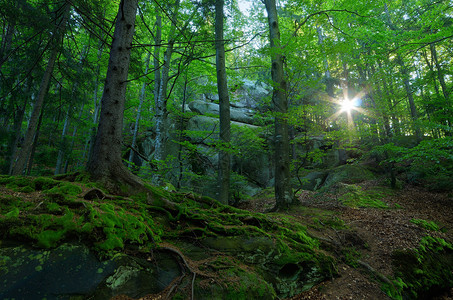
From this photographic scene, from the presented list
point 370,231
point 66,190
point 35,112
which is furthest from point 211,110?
point 66,190

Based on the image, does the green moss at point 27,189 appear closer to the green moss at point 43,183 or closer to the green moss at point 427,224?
the green moss at point 43,183

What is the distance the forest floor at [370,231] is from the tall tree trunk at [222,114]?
2180 mm

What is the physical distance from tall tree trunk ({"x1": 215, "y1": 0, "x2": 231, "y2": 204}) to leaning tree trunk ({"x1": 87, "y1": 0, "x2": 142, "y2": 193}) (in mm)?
3466

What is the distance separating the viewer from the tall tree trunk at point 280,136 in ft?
20.8

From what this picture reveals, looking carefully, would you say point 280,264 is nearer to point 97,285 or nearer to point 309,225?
point 309,225

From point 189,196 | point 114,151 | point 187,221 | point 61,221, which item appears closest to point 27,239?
point 61,221

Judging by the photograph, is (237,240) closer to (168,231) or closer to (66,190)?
(168,231)

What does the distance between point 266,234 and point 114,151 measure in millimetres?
3018

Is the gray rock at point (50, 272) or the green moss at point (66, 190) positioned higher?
the green moss at point (66, 190)

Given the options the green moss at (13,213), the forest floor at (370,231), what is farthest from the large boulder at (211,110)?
the green moss at (13,213)

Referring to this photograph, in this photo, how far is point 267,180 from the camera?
15.9 metres

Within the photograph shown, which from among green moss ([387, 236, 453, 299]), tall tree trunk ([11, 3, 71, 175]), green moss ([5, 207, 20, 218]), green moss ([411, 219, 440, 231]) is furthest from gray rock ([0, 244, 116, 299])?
green moss ([411, 219, 440, 231])

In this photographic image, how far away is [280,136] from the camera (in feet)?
21.5

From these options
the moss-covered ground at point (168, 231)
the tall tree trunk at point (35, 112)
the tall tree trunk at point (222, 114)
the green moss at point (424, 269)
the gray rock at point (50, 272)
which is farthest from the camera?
the tall tree trunk at point (222, 114)
